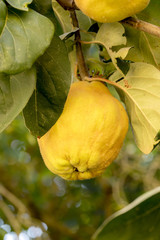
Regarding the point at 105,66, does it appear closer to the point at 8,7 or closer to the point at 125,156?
the point at 8,7

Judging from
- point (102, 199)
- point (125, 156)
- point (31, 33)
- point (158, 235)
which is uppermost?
point (31, 33)

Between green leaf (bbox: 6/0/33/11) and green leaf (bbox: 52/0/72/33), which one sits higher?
green leaf (bbox: 6/0/33/11)

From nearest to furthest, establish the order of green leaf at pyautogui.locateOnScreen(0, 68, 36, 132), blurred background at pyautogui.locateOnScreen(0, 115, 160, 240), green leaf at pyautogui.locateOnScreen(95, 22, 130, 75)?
green leaf at pyautogui.locateOnScreen(0, 68, 36, 132), green leaf at pyautogui.locateOnScreen(95, 22, 130, 75), blurred background at pyautogui.locateOnScreen(0, 115, 160, 240)

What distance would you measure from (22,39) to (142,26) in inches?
9.9

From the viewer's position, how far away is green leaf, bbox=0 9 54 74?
81cm

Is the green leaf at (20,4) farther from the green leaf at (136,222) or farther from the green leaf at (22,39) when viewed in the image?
the green leaf at (136,222)

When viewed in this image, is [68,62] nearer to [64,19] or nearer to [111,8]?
[111,8]

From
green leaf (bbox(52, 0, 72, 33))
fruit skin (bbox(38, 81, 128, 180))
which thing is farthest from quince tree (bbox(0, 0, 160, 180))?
green leaf (bbox(52, 0, 72, 33))

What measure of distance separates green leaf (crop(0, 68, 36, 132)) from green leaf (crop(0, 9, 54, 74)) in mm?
60

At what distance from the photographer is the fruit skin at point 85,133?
907mm

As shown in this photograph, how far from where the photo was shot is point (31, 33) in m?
0.84

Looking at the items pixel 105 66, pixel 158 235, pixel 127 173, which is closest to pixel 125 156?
pixel 127 173

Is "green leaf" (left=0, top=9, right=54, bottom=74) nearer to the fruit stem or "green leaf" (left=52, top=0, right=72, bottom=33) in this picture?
the fruit stem

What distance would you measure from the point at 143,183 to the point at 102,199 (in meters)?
0.38
